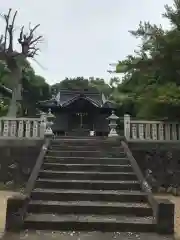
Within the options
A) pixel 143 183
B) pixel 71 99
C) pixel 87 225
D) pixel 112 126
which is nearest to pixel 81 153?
pixel 143 183

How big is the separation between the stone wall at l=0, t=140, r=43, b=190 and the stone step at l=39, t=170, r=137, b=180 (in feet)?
8.23

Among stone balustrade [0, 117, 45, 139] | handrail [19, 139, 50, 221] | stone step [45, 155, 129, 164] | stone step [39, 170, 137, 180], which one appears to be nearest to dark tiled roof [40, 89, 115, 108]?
stone balustrade [0, 117, 45, 139]

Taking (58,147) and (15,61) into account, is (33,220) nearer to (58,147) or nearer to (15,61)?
(58,147)

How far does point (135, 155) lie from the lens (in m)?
9.71

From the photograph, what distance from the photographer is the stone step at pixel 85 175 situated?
23.4ft

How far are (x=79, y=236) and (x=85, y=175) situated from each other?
240cm

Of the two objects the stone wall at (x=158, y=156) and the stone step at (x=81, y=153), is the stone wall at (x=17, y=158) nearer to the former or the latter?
the stone step at (x=81, y=153)

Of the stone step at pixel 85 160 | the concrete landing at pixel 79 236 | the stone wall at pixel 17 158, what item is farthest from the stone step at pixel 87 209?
the stone wall at pixel 17 158

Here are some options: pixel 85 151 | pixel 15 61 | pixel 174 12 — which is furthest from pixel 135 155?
pixel 15 61

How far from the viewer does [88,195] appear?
6203 millimetres

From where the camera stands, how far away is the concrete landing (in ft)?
15.4

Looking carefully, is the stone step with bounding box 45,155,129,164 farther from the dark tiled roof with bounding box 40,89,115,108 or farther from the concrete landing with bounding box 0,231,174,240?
the dark tiled roof with bounding box 40,89,115,108

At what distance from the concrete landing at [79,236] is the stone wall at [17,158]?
4.81 metres

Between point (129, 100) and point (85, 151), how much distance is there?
4.38m
